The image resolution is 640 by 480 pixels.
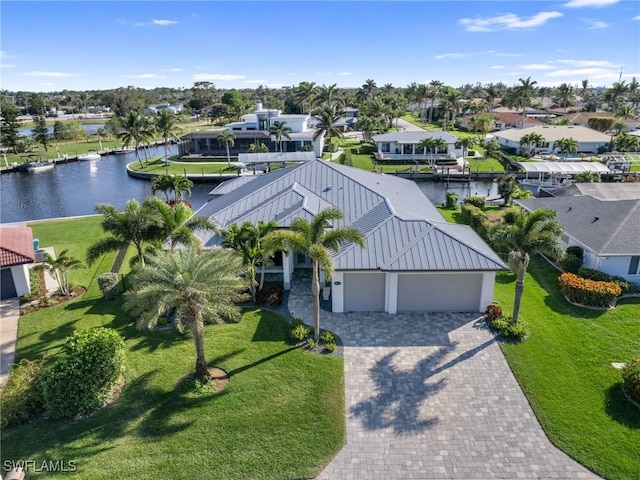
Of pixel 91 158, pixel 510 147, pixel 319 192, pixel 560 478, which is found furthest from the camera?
pixel 91 158

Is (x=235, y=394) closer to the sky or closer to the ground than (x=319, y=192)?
closer to the ground

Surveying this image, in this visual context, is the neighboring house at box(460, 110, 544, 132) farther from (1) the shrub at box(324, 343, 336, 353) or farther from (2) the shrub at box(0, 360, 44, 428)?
(2) the shrub at box(0, 360, 44, 428)

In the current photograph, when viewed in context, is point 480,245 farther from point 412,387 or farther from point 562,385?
point 412,387

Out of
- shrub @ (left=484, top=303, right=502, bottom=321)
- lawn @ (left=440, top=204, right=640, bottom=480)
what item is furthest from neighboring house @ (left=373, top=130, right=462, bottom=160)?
shrub @ (left=484, top=303, right=502, bottom=321)

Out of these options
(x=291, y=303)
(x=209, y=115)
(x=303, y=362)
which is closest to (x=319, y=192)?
(x=291, y=303)

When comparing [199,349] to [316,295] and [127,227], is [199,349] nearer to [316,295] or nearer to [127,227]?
[316,295]

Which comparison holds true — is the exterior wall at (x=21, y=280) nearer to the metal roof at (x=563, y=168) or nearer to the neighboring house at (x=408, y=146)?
the metal roof at (x=563, y=168)
